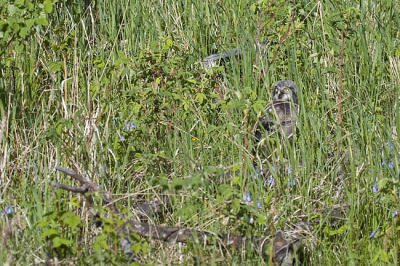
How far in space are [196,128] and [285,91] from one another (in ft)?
1.65

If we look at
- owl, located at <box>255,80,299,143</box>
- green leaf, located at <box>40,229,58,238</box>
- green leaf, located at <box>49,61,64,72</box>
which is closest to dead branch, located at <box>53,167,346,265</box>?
green leaf, located at <box>40,229,58,238</box>

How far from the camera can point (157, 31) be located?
14.9ft

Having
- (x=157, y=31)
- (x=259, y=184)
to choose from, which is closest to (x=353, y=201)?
(x=259, y=184)

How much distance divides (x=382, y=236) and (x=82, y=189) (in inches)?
47.1

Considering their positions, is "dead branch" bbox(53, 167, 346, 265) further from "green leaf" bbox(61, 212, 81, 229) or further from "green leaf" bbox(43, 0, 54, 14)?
"green leaf" bbox(43, 0, 54, 14)

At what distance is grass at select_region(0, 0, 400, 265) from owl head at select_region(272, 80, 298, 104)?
0.30ft

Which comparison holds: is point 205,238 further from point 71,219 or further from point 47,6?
point 47,6

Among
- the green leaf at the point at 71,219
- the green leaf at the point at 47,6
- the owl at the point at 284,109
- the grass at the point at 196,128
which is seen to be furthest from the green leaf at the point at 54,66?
the green leaf at the point at 71,219

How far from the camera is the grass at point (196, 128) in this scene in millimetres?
2736

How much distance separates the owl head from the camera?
3592mm

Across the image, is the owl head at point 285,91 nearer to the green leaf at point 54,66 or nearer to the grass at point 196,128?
the grass at point 196,128

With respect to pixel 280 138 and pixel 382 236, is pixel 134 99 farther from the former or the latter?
pixel 382 236

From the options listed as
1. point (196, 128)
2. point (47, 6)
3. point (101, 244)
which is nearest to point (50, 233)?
point (101, 244)

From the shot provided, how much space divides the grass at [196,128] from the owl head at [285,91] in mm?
91
